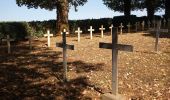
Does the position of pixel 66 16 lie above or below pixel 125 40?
above

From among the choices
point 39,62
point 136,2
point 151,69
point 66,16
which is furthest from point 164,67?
point 136,2

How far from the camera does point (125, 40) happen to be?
1927cm

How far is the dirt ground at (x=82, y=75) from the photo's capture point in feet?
30.3

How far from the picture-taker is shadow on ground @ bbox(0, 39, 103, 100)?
30.2 feet

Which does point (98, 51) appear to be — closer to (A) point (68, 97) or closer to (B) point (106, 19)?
(A) point (68, 97)

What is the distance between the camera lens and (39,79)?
10.6 m

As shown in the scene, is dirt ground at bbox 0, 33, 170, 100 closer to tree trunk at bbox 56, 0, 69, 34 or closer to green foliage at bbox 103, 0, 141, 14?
tree trunk at bbox 56, 0, 69, 34

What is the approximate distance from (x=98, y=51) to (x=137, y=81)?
5581mm

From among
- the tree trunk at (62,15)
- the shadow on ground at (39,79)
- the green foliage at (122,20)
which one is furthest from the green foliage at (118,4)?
the shadow on ground at (39,79)

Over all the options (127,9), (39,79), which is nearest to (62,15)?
(127,9)

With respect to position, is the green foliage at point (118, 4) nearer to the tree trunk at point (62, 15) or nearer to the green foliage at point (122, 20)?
the green foliage at point (122, 20)

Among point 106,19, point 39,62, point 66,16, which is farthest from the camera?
point 106,19

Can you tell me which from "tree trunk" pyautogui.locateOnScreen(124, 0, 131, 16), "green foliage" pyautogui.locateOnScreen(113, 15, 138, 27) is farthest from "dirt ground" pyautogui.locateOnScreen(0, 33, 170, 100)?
"tree trunk" pyautogui.locateOnScreen(124, 0, 131, 16)

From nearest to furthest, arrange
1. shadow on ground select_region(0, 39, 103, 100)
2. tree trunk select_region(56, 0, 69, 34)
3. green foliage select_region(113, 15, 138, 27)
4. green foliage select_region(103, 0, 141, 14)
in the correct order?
shadow on ground select_region(0, 39, 103, 100) < tree trunk select_region(56, 0, 69, 34) < green foliage select_region(113, 15, 138, 27) < green foliage select_region(103, 0, 141, 14)
